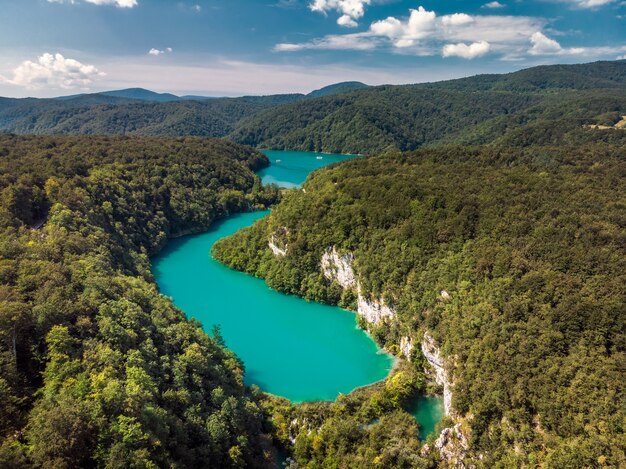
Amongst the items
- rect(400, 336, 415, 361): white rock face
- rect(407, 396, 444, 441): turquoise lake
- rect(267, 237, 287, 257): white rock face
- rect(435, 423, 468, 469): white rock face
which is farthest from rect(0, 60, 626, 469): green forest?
rect(407, 396, 444, 441): turquoise lake

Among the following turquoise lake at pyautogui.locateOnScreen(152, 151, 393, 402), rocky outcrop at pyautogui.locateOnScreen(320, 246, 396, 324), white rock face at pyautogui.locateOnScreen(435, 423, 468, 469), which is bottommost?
turquoise lake at pyautogui.locateOnScreen(152, 151, 393, 402)

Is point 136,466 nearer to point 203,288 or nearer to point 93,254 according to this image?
point 93,254

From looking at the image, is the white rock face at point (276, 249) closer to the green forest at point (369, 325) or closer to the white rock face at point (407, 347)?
the green forest at point (369, 325)

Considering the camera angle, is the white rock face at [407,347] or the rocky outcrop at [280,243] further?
the rocky outcrop at [280,243]

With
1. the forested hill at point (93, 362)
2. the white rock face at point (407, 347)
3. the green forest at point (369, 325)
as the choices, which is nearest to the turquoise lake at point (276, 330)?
the white rock face at point (407, 347)

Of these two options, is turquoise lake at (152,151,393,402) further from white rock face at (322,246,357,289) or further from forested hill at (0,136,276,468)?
forested hill at (0,136,276,468)

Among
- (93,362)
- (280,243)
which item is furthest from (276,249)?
(93,362)
